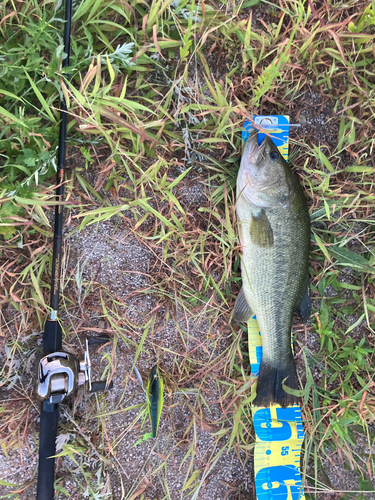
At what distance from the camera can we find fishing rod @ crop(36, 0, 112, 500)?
1.70 m

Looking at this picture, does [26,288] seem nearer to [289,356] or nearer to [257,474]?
[289,356]

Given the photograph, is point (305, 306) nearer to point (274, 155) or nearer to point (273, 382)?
point (273, 382)

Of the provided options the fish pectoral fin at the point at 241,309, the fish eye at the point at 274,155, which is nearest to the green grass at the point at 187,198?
the fish pectoral fin at the point at 241,309

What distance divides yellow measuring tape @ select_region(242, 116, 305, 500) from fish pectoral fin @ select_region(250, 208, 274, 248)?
540mm

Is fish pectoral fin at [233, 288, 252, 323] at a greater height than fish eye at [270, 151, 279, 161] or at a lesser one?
lesser

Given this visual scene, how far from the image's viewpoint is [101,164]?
1.98m

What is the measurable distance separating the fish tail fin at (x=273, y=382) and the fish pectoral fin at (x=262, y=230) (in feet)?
2.62

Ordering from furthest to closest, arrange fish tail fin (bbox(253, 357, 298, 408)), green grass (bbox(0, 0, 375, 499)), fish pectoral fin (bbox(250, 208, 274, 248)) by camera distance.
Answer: fish tail fin (bbox(253, 357, 298, 408))
fish pectoral fin (bbox(250, 208, 274, 248))
green grass (bbox(0, 0, 375, 499))

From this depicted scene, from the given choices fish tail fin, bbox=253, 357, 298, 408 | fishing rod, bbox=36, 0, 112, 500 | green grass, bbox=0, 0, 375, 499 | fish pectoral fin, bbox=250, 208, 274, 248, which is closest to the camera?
fishing rod, bbox=36, 0, 112, 500

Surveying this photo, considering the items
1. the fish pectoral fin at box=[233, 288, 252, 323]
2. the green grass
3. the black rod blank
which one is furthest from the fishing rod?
the fish pectoral fin at box=[233, 288, 252, 323]

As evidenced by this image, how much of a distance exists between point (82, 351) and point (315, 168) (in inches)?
79.0

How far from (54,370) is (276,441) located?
1.55 metres

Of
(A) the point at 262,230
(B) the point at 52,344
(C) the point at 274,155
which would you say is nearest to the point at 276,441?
(A) the point at 262,230

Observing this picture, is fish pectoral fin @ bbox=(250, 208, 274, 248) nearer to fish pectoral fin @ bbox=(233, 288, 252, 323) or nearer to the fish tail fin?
fish pectoral fin @ bbox=(233, 288, 252, 323)
